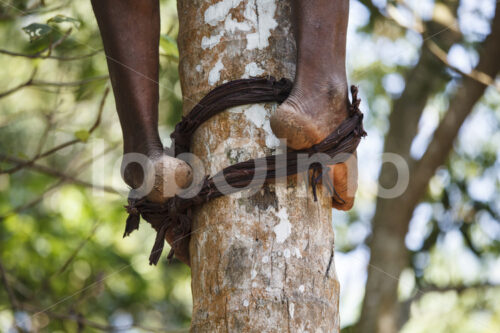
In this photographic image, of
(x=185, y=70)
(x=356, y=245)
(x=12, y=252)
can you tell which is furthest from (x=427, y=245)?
(x=185, y=70)

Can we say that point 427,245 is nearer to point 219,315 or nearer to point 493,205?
point 493,205

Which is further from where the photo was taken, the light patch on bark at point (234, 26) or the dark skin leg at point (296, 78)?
the light patch on bark at point (234, 26)

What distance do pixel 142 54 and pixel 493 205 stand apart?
172 inches

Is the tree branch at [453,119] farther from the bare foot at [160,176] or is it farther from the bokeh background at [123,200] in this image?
the bare foot at [160,176]

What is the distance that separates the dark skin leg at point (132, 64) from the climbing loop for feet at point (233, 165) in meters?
0.08

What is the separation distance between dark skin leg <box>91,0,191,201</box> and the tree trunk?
91mm

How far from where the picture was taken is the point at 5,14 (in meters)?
3.49

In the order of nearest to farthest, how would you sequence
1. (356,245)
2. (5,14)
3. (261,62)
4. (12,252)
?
1. (261,62)
2. (5,14)
3. (12,252)
4. (356,245)

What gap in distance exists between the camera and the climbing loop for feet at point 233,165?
131 cm

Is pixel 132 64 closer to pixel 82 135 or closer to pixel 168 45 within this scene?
pixel 168 45

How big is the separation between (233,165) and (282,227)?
16cm

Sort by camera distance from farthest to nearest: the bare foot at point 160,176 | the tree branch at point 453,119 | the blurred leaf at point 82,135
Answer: the tree branch at point 453,119, the blurred leaf at point 82,135, the bare foot at point 160,176

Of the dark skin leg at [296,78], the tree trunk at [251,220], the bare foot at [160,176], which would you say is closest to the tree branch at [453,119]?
the dark skin leg at [296,78]

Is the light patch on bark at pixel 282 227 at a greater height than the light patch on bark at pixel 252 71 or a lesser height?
lesser
